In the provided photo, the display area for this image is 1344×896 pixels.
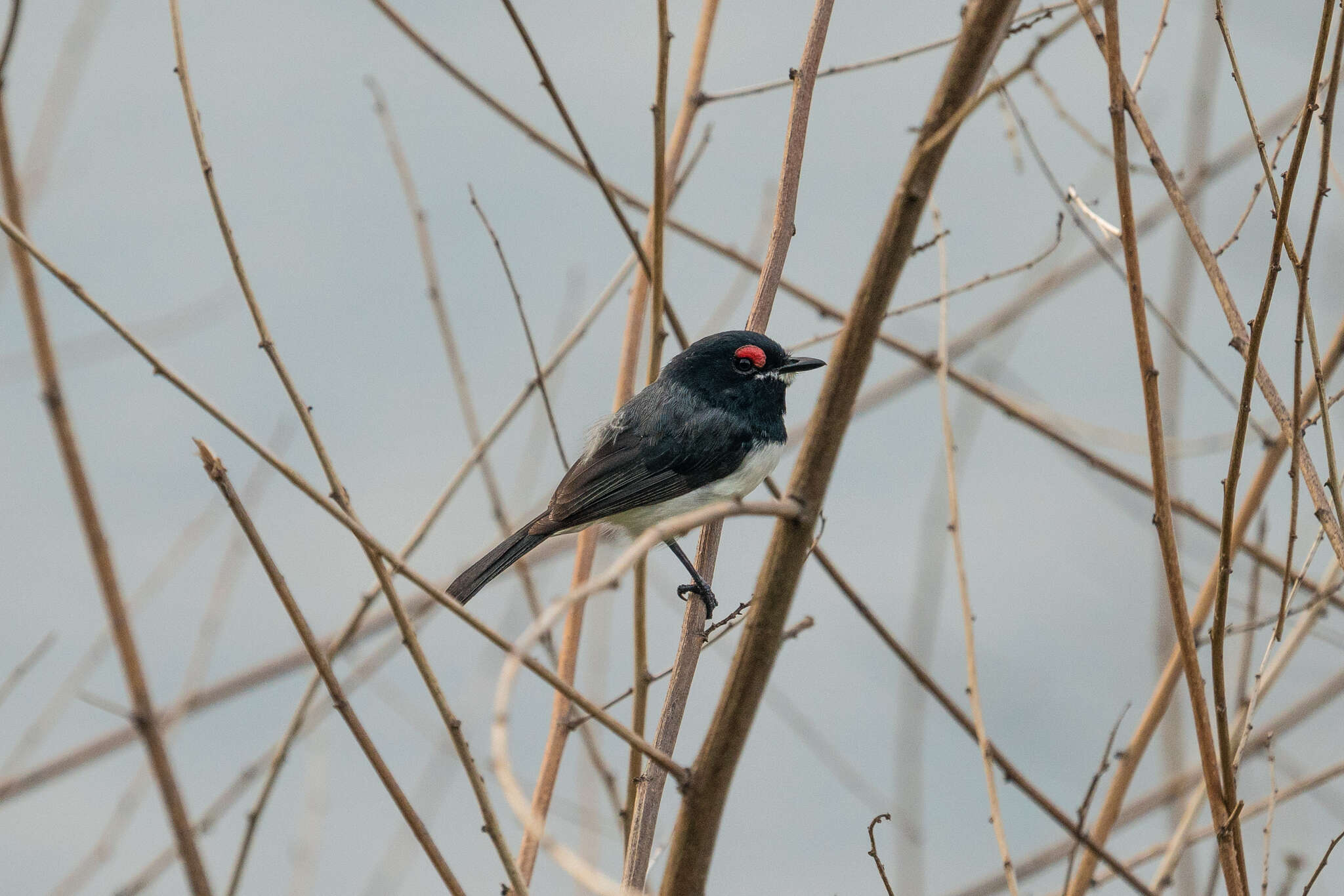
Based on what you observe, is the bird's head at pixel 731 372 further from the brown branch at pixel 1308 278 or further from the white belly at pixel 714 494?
the brown branch at pixel 1308 278

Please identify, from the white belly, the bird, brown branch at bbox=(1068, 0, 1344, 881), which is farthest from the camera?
the white belly

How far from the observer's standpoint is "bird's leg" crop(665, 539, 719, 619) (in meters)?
2.95

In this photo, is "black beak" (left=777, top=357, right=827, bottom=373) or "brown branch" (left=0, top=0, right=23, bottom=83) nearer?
"brown branch" (left=0, top=0, right=23, bottom=83)

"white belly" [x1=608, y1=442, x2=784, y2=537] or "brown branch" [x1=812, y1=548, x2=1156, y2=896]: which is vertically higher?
"white belly" [x1=608, y1=442, x2=784, y2=537]

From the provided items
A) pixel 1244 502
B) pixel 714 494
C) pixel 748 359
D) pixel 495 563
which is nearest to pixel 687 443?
pixel 714 494

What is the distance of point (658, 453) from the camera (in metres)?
3.86

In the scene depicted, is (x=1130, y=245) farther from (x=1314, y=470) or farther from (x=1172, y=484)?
(x=1172, y=484)

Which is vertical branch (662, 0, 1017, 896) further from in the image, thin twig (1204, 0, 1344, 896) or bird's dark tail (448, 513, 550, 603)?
bird's dark tail (448, 513, 550, 603)

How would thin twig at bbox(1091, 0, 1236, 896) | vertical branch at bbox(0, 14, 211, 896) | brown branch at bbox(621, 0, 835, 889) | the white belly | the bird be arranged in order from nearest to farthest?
vertical branch at bbox(0, 14, 211, 896), thin twig at bbox(1091, 0, 1236, 896), brown branch at bbox(621, 0, 835, 889), the bird, the white belly

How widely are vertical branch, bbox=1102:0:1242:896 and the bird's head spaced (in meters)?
1.95

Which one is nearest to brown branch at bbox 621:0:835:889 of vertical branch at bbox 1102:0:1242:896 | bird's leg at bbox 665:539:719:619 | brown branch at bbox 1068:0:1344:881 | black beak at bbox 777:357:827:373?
bird's leg at bbox 665:539:719:619

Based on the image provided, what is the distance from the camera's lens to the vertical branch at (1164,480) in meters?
1.86

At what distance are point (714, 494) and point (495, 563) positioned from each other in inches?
31.0

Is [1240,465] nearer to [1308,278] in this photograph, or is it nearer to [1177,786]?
[1308,278]
